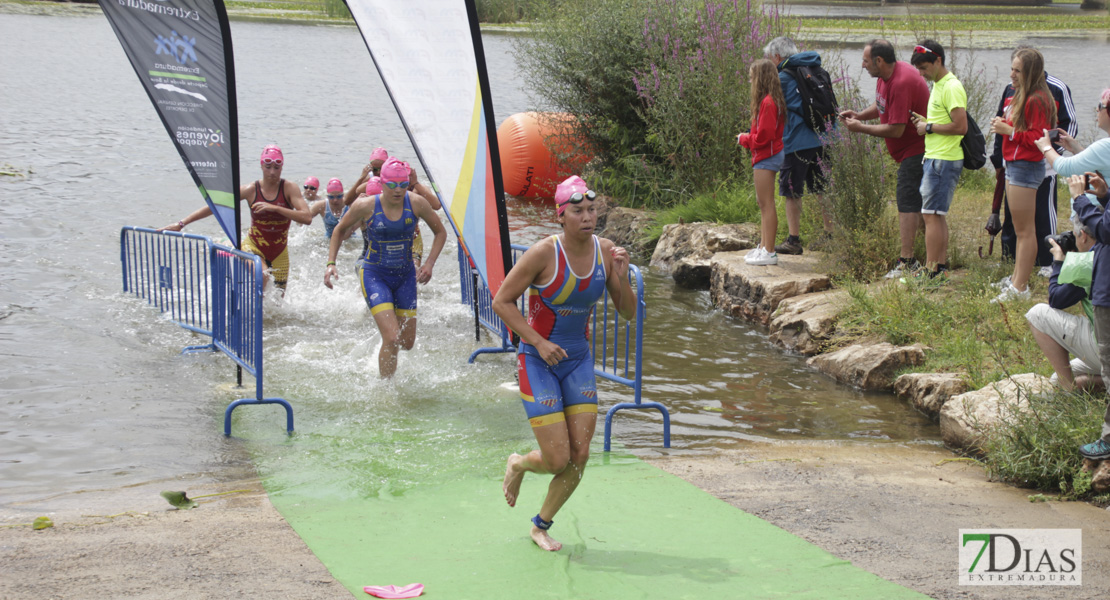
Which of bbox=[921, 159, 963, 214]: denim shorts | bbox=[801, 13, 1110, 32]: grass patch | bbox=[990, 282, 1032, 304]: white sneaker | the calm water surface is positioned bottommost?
the calm water surface

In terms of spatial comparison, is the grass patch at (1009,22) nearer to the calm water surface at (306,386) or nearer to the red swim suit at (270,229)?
the calm water surface at (306,386)

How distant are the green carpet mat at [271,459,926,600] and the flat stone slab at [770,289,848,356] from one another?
11.7 feet

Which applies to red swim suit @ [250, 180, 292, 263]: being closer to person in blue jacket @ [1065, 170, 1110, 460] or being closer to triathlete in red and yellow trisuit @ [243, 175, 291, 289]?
triathlete in red and yellow trisuit @ [243, 175, 291, 289]

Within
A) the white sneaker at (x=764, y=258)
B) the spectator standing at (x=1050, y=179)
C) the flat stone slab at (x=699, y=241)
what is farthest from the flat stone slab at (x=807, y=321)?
the flat stone slab at (x=699, y=241)

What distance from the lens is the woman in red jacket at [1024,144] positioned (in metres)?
7.62

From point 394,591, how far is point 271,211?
6042 mm

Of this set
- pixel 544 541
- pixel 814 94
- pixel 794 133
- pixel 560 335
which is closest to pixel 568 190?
pixel 560 335

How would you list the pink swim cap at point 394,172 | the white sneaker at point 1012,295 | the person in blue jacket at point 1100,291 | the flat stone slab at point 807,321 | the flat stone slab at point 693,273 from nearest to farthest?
the person in blue jacket at point 1100,291 < the pink swim cap at point 394,172 < the white sneaker at point 1012,295 < the flat stone slab at point 807,321 < the flat stone slab at point 693,273

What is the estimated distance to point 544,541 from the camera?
15.7 ft

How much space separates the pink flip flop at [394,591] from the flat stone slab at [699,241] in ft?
26.5

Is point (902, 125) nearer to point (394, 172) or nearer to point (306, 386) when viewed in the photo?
point (394, 172)

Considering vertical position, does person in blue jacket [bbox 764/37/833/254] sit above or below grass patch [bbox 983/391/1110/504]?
above

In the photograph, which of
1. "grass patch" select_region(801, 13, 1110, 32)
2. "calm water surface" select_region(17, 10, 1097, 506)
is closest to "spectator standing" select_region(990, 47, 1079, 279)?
"calm water surface" select_region(17, 10, 1097, 506)

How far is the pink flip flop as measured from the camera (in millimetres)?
4152
